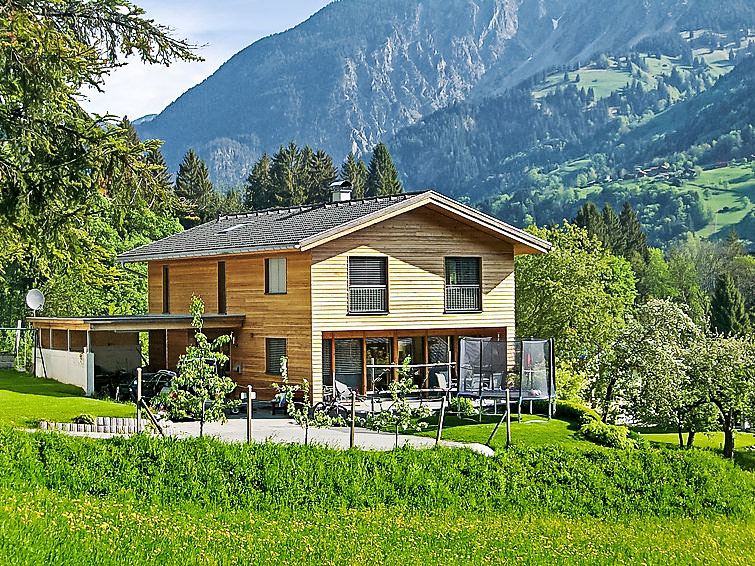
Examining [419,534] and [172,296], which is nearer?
[419,534]

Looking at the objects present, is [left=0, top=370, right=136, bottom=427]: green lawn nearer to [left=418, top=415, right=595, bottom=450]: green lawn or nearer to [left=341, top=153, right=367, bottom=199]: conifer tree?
[left=418, top=415, right=595, bottom=450]: green lawn

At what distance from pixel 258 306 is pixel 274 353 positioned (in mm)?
1660

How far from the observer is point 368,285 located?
31.7 m

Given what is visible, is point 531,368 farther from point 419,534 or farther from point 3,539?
point 3,539

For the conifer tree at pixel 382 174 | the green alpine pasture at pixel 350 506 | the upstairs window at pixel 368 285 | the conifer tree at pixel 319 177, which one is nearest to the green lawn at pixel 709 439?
the upstairs window at pixel 368 285

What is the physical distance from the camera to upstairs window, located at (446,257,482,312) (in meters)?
33.4

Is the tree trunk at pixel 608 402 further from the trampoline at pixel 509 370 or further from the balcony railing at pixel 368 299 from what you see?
the balcony railing at pixel 368 299

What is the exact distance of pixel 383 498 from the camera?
1677 cm

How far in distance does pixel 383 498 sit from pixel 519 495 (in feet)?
8.93

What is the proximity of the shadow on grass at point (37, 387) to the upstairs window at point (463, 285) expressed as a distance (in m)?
12.1

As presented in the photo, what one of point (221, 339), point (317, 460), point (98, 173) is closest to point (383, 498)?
point (317, 460)

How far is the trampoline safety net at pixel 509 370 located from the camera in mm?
27531

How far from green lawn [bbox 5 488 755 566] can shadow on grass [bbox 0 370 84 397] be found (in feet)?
53.1

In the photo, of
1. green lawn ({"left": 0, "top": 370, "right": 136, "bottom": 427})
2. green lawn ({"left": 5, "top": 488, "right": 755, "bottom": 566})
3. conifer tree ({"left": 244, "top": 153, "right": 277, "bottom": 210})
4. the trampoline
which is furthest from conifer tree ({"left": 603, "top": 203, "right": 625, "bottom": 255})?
green lawn ({"left": 5, "top": 488, "right": 755, "bottom": 566})
